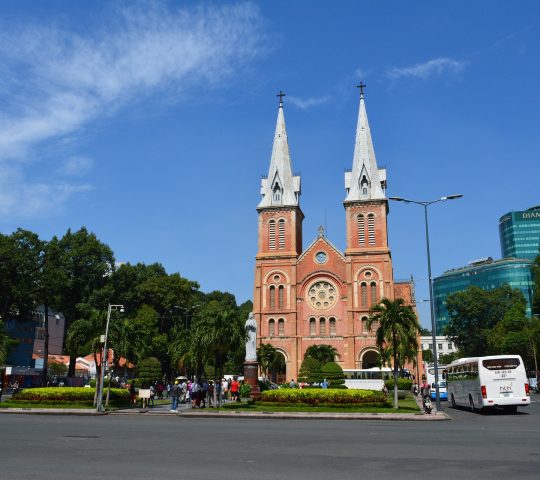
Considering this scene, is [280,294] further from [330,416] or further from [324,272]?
[330,416]

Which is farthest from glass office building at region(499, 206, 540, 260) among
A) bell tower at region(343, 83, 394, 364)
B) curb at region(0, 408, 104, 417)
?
curb at region(0, 408, 104, 417)

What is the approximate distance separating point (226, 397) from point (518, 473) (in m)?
32.8

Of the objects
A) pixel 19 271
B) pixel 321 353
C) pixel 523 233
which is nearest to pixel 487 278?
pixel 523 233

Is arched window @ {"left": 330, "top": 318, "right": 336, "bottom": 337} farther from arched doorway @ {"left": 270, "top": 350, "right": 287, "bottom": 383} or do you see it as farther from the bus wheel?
the bus wheel

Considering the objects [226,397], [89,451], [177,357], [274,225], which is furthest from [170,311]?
[89,451]

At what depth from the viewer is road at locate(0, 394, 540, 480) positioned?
945 centimetres

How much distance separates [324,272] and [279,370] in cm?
1313

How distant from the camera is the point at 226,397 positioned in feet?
133

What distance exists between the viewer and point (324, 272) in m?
69.2

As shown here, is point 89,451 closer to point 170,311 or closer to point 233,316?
point 233,316

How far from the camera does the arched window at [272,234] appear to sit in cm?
7150

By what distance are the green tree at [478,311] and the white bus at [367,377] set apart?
43154 millimetres

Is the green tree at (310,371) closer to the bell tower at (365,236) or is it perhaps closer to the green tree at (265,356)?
the green tree at (265,356)

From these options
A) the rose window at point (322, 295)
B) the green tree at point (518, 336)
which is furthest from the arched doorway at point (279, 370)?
the green tree at point (518, 336)
